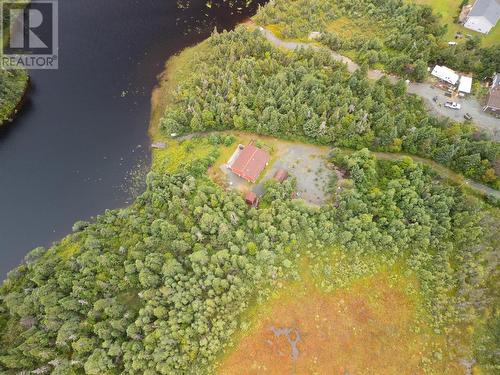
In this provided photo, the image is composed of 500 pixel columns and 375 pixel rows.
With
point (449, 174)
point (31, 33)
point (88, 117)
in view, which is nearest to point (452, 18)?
point (449, 174)

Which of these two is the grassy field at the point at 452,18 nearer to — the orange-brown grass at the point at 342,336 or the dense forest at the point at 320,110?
the dense forest at the point at 320,110

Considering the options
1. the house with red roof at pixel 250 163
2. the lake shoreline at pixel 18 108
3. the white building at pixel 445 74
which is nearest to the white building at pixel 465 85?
the white building at pixel 445 74

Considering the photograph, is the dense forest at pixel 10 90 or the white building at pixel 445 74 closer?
the dense forest at pixel 10 90

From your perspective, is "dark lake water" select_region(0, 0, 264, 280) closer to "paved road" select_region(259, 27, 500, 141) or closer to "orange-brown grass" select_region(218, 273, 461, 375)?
"paved road" select_region(259, 27, 500, 141)

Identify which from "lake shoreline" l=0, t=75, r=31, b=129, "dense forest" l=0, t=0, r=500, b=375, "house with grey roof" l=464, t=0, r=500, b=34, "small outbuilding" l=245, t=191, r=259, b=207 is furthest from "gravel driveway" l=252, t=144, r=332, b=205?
"lake shoreline" l=0, t=75, r=31, b=129

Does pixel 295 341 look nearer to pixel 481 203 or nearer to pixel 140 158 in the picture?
pixel 481 203
